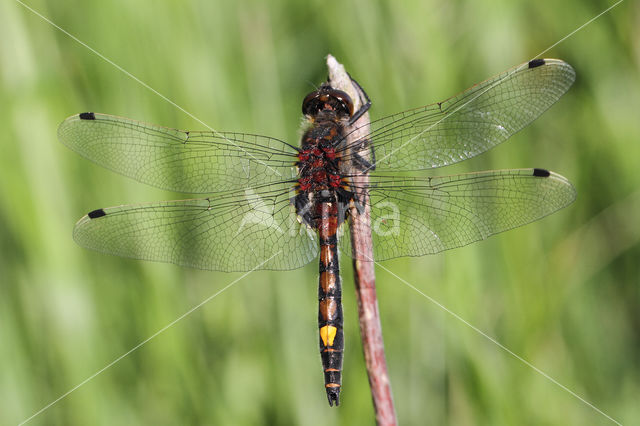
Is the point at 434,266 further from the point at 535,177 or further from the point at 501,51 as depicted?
the point at 501,51

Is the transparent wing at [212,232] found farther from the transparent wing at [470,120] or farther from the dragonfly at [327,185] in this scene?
the transparent wing at [470,120]

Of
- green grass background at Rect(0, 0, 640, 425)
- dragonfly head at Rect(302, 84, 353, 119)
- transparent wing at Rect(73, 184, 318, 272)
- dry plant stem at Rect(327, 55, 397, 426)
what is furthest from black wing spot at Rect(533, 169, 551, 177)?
transparent wing at Rect(73, 184, 318, 272)

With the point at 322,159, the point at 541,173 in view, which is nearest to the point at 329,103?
the point at 322,159

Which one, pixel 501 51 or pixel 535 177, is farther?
pixel 501 51

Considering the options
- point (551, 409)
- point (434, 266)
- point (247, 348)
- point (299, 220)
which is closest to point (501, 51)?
point (434, 266)

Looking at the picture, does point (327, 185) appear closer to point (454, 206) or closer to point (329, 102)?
point (329, 102)

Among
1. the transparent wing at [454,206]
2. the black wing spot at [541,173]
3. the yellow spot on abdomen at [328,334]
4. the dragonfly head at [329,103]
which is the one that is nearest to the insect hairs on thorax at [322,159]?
the dragonfly head at [329,103]
